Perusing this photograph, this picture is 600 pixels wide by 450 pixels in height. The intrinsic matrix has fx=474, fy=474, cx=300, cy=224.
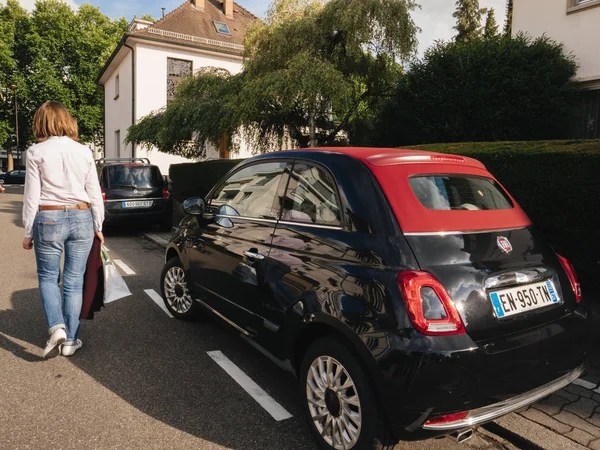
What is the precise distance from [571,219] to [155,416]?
405 cm

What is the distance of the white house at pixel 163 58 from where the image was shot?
86.9ft

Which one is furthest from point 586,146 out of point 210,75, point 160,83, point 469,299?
point 160,83

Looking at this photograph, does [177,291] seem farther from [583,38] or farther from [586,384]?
[583,38]

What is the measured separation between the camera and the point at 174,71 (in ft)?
90.8

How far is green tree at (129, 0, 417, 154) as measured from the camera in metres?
11.0

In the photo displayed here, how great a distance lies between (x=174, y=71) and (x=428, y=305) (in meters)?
28.2

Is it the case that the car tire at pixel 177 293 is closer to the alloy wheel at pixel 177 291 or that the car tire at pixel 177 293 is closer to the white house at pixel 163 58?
the alloy wheel at pixel 177 291

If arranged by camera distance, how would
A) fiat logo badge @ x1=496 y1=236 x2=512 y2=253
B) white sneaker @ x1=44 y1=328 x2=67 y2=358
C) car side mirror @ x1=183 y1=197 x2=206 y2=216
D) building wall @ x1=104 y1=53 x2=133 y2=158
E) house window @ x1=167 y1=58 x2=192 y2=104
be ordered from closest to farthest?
fiat logo badge @ x1=496 y1=236 x2=512 y2=253
white sneaker @ x1=44 y1=328 x2=67 y2=358
car side mirror @ x1=183 y1=197 x2=206 y2=216
house window @ x1=167 y1=58 x2=192 y2=104
building wall @ x1=104 y1=53 x2=133 y2=158

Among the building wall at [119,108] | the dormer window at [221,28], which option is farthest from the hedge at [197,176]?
the dormer window at [221,28]

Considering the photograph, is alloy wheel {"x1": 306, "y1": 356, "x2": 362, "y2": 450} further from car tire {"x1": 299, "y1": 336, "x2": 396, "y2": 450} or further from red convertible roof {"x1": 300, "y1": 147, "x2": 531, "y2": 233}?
red convertible roof {"x1": 300, "y1": 147, "x2": 531, "y2": 233}

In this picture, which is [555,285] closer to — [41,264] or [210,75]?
[41,264]

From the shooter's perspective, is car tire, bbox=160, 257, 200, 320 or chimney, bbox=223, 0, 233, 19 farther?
chimney, bbox=223, 0, 233, 19

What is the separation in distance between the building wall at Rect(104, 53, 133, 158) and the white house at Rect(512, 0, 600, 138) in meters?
22.3

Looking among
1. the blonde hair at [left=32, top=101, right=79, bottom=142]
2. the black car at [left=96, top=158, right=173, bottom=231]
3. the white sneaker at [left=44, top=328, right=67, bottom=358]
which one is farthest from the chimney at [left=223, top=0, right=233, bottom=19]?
the white sneaker at [left=44, top=328, right=67, bottom=358]
